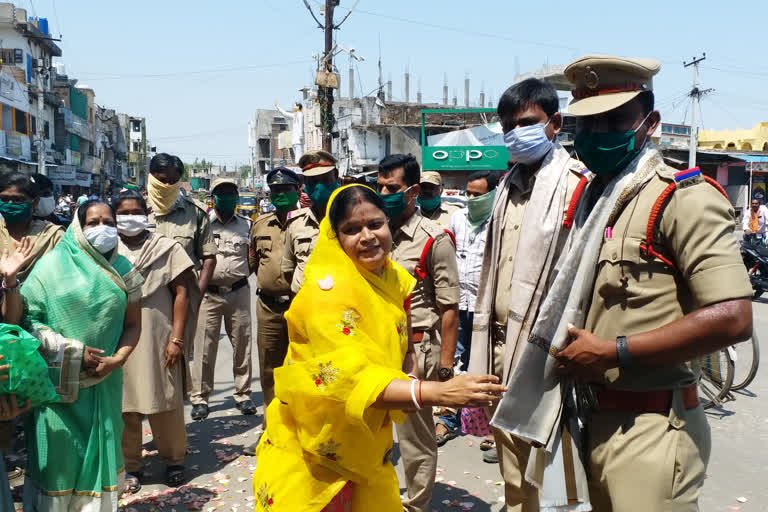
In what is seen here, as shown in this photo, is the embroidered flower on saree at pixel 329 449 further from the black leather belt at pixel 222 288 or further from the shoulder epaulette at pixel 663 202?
the black leather belt at pixel 222 288

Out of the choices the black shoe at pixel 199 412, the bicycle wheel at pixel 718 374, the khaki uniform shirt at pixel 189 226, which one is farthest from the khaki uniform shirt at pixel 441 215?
the black shoe at pixel 199 412

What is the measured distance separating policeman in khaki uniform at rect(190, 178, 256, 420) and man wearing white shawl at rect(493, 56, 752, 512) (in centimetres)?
470

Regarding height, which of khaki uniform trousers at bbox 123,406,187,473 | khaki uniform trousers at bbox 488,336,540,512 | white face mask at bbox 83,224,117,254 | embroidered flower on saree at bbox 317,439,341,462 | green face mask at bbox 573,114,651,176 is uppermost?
green face mask at bbox 573,114,651,176

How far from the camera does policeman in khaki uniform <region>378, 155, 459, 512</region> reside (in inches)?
152

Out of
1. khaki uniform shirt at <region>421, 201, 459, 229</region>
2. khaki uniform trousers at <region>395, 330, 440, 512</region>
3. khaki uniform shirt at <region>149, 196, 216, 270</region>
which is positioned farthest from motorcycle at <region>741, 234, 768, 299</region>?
khaki uniform trousers at <region>395, 330, 440, 512</region>

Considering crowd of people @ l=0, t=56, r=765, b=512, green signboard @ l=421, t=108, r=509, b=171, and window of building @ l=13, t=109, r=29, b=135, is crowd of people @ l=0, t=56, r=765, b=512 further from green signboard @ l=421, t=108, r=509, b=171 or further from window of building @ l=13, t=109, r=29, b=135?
window of building @ l=13, t=109, r=29, b=135

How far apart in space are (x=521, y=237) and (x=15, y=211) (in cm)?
329

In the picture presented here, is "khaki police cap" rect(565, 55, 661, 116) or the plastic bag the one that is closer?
"khaki police cap" rect(565, 55, 661, 116)

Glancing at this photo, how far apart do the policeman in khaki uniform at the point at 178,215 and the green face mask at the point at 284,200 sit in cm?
68

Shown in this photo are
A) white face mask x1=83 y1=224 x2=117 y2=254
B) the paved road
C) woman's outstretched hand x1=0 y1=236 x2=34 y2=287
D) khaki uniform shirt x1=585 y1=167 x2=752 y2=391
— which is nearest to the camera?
khaki uniform shirt x1=585 y1=167 x2=752 y2=391

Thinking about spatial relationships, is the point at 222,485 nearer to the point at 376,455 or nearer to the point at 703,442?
the point at 376,455

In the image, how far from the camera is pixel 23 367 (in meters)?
2.90

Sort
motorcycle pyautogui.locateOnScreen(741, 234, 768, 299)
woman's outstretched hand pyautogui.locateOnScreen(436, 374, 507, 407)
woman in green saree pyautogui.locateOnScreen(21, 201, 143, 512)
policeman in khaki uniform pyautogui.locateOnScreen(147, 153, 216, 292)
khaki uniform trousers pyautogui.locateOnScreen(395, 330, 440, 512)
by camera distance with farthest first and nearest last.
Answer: motorcycle pyautogui.locateOnScreen(741, 234, 768, 299) < policeman in khaki uniform pyautogui.locateOnScreen(147, 153, 216, 292) < khaki uniform trousers pyautogui.locateOnScreen(395, 330, 440, 512) < woman in green saree pyautogui.locateOnScreen(21, 201, 143, 512) < woman's outstretched hand pyautogui.locateOnScreen(436, 374, 507, 407)

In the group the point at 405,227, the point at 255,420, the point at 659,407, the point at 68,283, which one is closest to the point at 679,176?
the point at 659,407
